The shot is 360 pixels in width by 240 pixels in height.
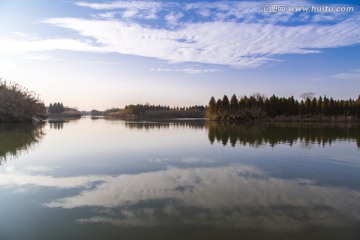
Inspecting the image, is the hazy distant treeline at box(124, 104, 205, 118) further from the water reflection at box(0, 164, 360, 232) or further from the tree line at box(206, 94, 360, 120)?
the water reflection at box(0, 164, 360, 232)

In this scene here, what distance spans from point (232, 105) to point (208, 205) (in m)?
89.0

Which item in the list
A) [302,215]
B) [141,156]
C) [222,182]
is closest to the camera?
[302,215]

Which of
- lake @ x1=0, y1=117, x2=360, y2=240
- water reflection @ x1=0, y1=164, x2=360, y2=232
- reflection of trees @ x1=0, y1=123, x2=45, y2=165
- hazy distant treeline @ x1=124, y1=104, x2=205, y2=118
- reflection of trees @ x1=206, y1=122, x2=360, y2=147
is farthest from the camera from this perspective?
hazy distant treeline @ x1=124, y1=104, x2=205, y2=118

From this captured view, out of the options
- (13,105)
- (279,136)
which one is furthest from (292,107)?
(13,105)

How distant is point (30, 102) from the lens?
256 feet

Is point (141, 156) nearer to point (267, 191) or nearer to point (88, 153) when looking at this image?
point (88, 153)

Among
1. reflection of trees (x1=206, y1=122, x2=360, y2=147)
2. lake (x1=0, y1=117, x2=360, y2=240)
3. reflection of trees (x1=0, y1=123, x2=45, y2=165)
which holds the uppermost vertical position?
reflection of trees (x1=0, y1=123, x2=45, y2=165)

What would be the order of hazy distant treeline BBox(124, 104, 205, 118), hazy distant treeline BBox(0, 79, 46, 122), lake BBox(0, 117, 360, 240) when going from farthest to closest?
hazy distant treeline BBox(124, 104, 205, 118) → hazy distant treeline BBox(0, 79, 46, 122) → lake BBox(0, 117, 360, 240)

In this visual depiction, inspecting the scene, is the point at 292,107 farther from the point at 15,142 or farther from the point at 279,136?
the point at 15,142

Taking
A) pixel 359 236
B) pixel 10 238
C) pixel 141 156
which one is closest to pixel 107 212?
pixel 10 238

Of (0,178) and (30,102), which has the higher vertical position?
(30,102)

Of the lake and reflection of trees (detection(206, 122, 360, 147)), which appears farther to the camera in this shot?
reflection of trees (detection(206, 122, 360, 147))

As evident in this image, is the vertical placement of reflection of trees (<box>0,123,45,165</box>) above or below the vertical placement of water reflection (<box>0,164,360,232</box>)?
above

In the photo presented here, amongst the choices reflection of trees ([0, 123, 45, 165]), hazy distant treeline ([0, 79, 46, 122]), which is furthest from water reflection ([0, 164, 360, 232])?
hazy distant treeline ([0, 79, 46, 122])
